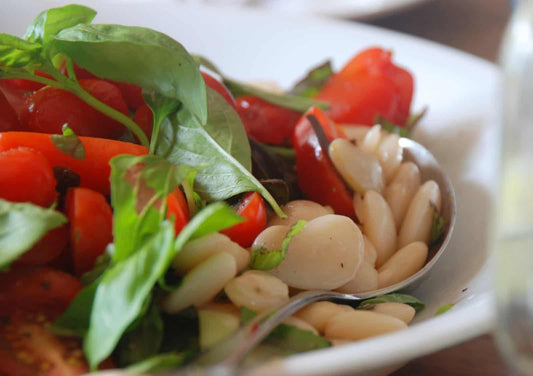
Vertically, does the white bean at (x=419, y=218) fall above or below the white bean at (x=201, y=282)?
below

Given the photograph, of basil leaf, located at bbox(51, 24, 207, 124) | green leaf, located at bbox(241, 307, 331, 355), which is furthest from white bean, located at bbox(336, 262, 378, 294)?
basil leaf, located at bbox(51, 24, 207, 124)

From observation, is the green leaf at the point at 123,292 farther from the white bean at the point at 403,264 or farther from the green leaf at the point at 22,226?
the white bean at the point at 403,264

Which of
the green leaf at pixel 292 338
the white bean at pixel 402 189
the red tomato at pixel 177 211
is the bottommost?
the green leaf at pixel 292 338

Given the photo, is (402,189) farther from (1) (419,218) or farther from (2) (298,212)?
(2) (298,212)

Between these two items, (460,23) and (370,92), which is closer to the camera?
(370,92)

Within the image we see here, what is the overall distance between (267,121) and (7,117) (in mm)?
345

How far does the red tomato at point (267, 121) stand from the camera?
35.8 inches

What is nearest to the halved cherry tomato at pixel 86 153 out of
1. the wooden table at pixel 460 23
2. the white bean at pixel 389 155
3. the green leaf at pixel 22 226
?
the green leaf at pixel 22 226

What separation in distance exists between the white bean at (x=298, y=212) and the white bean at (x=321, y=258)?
0.04 m

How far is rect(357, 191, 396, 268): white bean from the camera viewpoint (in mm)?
733

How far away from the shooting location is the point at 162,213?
1.73 feet

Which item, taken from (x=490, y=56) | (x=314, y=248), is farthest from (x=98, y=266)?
(x=490, y=56)

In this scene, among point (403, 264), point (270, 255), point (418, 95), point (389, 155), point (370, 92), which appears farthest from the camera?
point (418, 95)

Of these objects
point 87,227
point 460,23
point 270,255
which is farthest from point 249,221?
point 460,23
